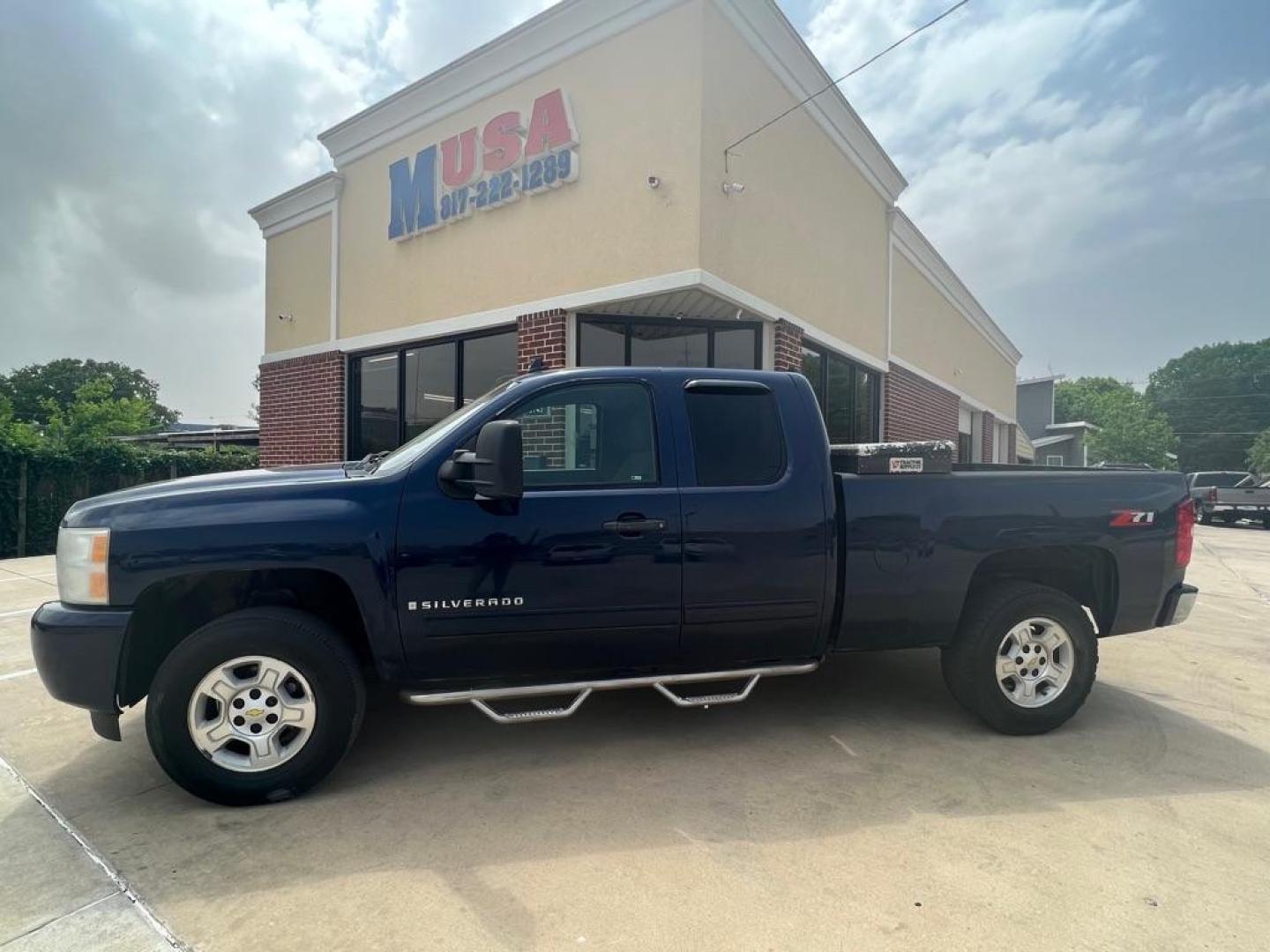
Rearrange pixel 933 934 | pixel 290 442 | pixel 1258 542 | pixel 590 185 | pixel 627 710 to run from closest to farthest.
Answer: pixel 933 934, pixel 627 710, pixel 590 185, pixel 290 442, pixel 1258 542

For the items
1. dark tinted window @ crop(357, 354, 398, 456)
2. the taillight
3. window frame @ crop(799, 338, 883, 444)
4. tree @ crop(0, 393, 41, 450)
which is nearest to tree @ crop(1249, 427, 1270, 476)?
window frame @ crop(799, 338, 883, 444)

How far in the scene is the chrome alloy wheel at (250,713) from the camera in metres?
2.84

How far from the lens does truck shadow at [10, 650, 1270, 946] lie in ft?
8.37

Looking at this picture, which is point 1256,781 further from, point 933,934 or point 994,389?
point 994,389

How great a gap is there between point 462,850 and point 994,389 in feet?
73.4

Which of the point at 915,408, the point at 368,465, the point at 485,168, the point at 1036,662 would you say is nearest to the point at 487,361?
the point at 485,168

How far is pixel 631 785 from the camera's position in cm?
307

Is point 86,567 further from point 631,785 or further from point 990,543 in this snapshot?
point 990,543

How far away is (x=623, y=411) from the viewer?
3438mm

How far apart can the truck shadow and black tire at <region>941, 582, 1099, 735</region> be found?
0.13m

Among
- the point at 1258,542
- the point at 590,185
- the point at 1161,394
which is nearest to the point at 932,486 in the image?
the point at 590,185

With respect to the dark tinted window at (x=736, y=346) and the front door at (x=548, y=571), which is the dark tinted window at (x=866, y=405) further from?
the front door at (x=548, y=571)

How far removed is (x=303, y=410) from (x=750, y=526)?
9446 millimetres

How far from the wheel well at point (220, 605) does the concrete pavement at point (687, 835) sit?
1.91 ft
